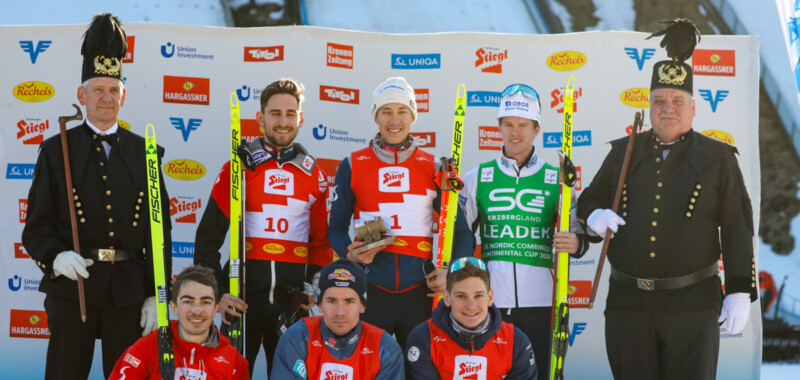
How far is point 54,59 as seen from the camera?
5168 mm

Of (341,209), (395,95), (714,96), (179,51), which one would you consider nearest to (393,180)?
(341,209)

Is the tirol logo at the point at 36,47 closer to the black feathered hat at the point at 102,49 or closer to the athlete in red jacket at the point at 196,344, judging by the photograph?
the black feathered hat at the point at 102,49

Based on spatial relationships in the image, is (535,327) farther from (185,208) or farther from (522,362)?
(185,208)

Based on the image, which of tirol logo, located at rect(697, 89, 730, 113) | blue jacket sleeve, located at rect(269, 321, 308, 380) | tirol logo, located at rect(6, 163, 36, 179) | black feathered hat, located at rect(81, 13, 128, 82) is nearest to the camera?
blue jacket sleeve, located at rect(269, 321, 308, 380)

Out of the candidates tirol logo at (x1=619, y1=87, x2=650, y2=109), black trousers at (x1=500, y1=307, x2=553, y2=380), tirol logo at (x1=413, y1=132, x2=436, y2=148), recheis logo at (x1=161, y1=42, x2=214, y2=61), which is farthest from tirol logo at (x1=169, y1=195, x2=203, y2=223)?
tirol logo at (x1=619, y1=87, x2=650, y2=109)

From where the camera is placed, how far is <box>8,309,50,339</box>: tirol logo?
16.9 feet

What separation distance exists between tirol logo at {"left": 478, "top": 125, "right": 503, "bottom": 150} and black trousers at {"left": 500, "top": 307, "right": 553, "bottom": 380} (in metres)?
1.85

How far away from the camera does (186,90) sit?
17.0 feet

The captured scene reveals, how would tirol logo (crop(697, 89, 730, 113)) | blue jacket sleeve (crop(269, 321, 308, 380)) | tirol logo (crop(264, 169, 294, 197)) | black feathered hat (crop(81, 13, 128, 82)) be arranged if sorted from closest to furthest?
blue jacket sleeve (crop(269, 321, 308, 380)) → black feathered hat (crop(81, 13, 128, 82)) → tirol logo (crop(264, 169, 294, 197)) → tirol logo (crop(697, 89, 730, 113))

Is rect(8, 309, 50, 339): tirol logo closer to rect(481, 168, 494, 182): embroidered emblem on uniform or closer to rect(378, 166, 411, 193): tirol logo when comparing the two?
rect(378, 166, 411, 193): tirol logo

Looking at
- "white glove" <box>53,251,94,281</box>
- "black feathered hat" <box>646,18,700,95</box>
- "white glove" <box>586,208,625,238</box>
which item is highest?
"black feathered hat" <box>646,18,700,95</box>

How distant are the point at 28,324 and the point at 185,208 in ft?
4.05

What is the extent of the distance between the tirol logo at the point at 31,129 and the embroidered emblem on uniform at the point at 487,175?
2995 mm

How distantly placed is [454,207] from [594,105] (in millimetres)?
2032
